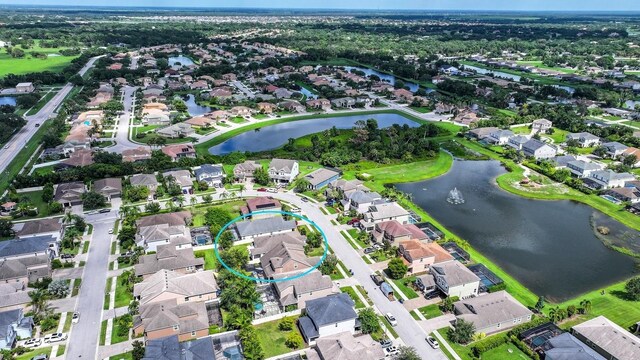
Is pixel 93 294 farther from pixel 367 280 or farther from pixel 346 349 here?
pixel 367 280

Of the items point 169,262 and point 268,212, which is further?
point 268,212

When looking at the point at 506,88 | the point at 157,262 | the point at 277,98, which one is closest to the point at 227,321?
the point at 157,262

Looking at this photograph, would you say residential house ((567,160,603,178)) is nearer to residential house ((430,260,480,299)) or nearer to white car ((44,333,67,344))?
residential house ((430,260,480,299))

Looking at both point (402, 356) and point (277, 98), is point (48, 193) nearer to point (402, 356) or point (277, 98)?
point (402, 356)

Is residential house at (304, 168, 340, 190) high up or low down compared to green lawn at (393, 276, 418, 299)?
up

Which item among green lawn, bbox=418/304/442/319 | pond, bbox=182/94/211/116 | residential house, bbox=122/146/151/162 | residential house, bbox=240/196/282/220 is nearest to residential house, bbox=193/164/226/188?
residential house, bbox=240/196/282/220

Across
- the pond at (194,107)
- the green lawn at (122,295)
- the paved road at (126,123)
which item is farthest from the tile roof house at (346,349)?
the pond at (194,107)

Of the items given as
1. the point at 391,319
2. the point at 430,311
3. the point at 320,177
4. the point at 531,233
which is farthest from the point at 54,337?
the point at 531,233
